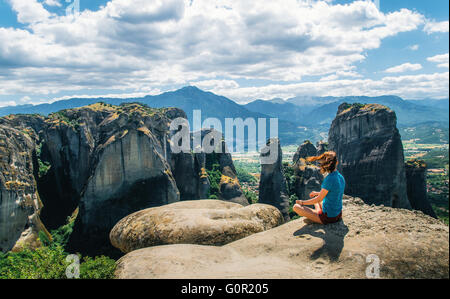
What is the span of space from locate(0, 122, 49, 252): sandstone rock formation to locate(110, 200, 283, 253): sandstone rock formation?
24069 millimetres

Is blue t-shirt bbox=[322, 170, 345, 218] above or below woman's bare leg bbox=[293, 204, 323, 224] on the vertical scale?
above

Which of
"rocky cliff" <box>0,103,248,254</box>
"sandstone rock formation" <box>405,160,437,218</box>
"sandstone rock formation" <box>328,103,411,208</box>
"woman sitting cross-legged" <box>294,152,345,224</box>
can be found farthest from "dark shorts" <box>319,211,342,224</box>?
"sandstone rock formation" <box>405,160,437,218</box>

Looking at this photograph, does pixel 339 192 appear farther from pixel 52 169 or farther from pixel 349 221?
pixel 52 169

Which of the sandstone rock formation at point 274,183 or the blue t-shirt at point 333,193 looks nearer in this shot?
the blue t-shirt at point 333,193

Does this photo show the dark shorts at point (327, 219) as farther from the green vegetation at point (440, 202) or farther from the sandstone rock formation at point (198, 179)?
the green vegetation at point (440, 202)

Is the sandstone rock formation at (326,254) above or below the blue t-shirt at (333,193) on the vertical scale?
below

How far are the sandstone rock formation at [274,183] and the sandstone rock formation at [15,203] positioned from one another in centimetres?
3159

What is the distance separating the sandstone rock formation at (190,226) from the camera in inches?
368

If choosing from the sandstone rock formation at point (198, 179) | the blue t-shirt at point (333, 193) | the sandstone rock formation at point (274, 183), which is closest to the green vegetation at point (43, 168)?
the sandstone rock formation at point (198, 179)

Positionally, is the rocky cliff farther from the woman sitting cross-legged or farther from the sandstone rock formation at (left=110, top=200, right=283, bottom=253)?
the woman sitting cross-legged

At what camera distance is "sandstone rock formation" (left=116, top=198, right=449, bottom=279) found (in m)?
5.88

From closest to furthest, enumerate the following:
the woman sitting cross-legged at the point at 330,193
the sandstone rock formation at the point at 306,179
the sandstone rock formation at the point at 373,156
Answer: the woman sitting cross-legged at the point at 330,193
the sandstone rock formation at the point at 373,156
the sandstone rock formation at the point at 306,179

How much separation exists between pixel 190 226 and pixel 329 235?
4532 millimetres
